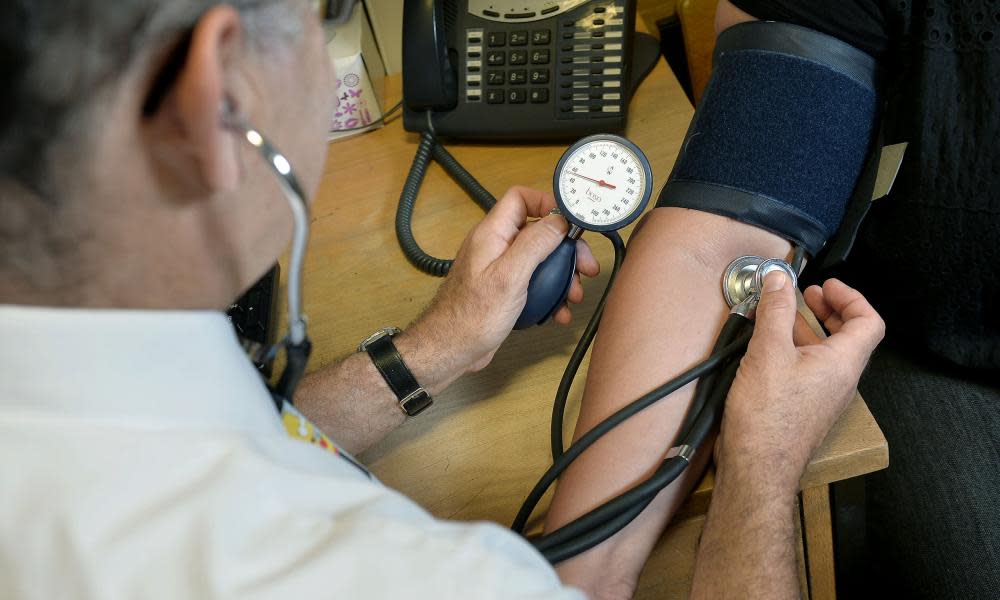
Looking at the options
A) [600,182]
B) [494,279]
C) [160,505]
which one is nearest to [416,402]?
[494,279]

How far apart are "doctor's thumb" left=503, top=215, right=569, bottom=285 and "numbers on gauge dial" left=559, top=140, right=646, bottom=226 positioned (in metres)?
0.03

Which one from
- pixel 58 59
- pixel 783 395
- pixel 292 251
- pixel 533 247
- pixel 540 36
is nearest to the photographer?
pixel 58 59

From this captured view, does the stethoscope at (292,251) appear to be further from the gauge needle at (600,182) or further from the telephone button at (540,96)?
the telephone button at (540,96)

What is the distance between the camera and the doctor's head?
0.37 metres

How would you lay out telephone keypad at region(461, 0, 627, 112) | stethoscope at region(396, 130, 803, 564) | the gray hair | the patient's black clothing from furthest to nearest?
telephone keypad at region(461, 0, 627, 112) < the patient's black clothing < stethoscope at region(396, 130, 803, 564) < the gray hair

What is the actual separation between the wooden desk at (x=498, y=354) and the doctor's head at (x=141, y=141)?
35 cm

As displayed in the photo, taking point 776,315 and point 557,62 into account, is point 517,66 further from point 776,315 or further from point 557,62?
point 776,315

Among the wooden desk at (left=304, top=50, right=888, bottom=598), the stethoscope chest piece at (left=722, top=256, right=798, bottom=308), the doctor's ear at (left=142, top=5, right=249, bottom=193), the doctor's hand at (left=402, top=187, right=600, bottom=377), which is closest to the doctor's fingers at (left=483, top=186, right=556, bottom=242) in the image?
the doctor's hand at (left=402, top=187, right=600, bottom=377)

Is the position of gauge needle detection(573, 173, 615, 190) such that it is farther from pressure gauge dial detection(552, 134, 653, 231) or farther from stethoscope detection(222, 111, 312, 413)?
stethoscope detection(222, 111, 312, 413)

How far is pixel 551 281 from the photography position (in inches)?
31.9

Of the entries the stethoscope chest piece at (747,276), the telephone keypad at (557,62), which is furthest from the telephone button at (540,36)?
the stethoscope chest piece at (747,276)

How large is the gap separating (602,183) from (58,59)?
21.8 inches

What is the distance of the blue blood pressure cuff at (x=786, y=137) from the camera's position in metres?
0.81

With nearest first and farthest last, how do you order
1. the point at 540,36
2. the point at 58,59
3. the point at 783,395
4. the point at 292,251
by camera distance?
the point at 58,59 < the point at 292,251 < the point at 783,395 < the point at 540,36
